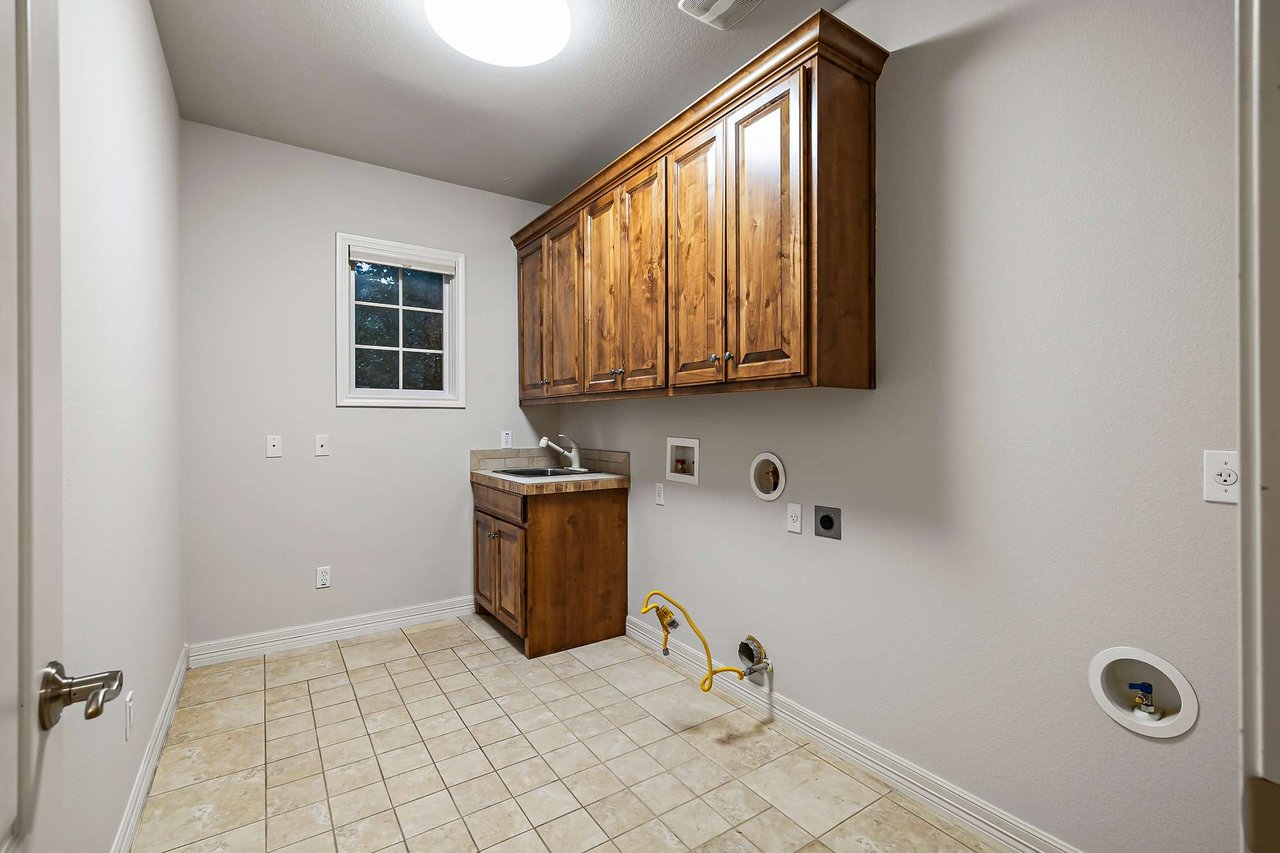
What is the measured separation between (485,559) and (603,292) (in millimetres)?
1670

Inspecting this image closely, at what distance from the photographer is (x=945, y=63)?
1788 mm

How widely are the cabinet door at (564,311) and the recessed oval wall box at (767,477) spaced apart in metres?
1.07

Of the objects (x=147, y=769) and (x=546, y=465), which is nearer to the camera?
(x=147, y=769)

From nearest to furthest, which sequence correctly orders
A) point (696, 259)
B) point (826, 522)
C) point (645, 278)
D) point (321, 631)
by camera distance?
point (826, 522)
point (696, 259)
point (645, 278)
point (321, 631)

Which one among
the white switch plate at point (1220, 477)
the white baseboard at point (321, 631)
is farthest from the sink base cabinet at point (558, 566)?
the white switch plate at point (1220, 477)

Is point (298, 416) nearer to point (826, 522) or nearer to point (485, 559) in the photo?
point (485, 559)

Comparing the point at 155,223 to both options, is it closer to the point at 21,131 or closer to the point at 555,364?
the point at 555,364

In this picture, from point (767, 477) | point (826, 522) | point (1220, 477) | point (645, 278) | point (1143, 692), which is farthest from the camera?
point (645, 278)

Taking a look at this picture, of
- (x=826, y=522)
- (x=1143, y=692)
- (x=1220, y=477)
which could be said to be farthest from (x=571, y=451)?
(x=1220, y=477)

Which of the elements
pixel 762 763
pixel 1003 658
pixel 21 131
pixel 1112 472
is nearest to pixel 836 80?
pixel 1112 472

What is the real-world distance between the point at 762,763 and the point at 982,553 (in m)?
1.03

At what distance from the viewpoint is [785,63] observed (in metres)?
1.86

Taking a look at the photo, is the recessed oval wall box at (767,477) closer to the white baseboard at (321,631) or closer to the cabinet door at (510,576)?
the cabinet door at (510,576)

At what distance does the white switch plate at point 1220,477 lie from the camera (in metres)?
1.29
